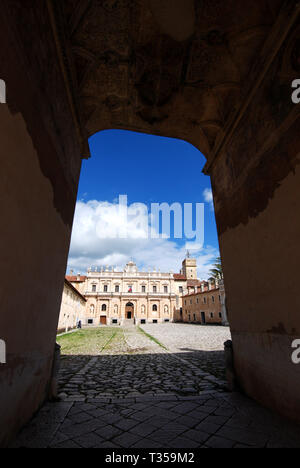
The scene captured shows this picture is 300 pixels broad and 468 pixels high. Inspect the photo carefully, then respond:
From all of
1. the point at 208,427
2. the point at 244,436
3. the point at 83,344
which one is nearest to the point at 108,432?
the point at 208,427

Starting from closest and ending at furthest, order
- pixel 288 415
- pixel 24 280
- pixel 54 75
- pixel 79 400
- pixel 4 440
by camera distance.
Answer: pixel 4 440 → pixel 24 280 → pixel 288 415 → pixel 54 75 → pixel 79 400

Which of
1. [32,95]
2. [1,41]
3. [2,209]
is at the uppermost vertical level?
[32,95]

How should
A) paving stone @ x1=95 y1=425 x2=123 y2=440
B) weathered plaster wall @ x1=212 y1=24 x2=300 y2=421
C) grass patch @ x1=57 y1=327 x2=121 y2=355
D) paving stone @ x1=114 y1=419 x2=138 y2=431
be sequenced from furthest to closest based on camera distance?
grass patch @ x1=57 y1=327 x2=121 y2=355
weathered plaster wall @ x1=212 y1=24 x2=300 y2=421
paving stone @ x1=114 y1=419 x2=138 y2=431
paving stone @ x1=95 y1=425 x2=123 y2=440

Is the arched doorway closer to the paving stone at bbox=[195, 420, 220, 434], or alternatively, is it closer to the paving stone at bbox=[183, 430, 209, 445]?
the paving stone at bbox=[195, 420, 220, 434]

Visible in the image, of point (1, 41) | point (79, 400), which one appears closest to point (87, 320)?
point (79, 400)

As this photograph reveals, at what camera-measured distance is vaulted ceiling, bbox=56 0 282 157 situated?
3.43 metres

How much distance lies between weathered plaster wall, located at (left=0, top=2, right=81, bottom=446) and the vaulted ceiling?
98cm

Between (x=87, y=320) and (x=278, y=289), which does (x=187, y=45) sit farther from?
(x=87, y=320)

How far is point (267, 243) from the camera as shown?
3.35m

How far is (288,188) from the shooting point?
295cm

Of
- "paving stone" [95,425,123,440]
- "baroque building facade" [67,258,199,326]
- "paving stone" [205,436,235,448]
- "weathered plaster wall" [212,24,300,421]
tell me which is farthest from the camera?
"baroque building facade" [67,258,199,326]

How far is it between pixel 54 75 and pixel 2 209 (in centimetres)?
250

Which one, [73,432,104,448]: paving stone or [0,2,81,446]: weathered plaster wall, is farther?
[73,432,104,448]: paving stone

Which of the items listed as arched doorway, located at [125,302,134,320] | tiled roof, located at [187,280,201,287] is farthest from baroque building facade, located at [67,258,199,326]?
tiled roof, located at [187,280,201,287]
